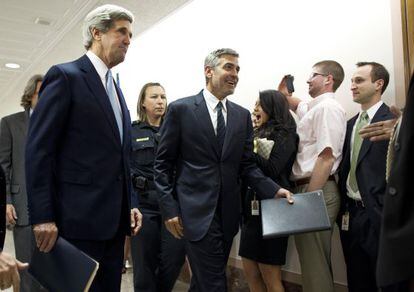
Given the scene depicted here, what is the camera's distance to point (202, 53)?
15.0 feet

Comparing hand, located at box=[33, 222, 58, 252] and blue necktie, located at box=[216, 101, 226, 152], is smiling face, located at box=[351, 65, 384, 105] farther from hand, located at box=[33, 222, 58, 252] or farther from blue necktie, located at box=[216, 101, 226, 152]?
hand, located at box=[33, 222, 58, 252]

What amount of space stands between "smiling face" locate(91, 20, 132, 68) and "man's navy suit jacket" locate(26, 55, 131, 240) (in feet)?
0.39

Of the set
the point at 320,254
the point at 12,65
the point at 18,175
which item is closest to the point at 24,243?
the point at 18,175

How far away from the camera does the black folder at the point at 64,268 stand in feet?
5.00

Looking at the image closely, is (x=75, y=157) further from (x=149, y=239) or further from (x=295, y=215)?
(x=149, y=239)

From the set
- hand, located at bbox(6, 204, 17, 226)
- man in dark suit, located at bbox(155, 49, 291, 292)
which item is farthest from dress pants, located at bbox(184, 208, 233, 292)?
hand, located at bbox(6, 204, 17, 226)

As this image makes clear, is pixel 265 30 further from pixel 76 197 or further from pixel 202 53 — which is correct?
pixel 76 197

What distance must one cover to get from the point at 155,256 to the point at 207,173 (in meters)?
1.30

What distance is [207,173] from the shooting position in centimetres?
221

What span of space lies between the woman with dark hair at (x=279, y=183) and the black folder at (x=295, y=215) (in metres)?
0.56

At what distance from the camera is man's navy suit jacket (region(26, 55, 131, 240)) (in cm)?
165

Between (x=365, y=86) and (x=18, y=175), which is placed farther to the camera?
(x=18, y=175)

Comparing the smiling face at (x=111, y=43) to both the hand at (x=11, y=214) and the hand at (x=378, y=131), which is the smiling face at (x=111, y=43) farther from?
the hand at (x=11, y=214)

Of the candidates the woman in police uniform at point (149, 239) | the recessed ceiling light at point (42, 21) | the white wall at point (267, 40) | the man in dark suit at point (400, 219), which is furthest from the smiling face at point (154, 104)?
the man in dark suit at point (400, 219)
